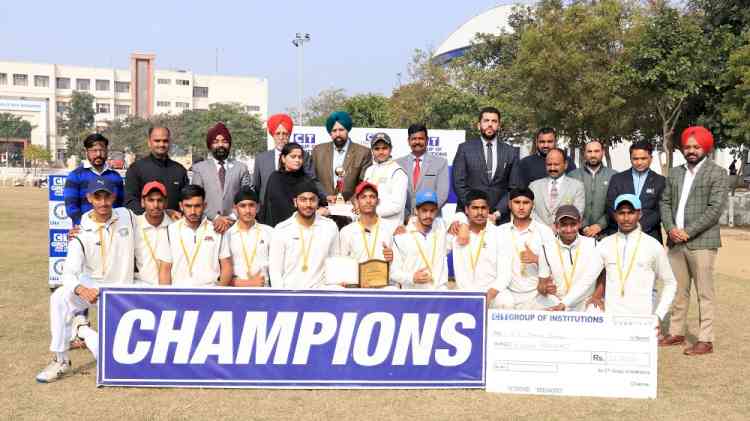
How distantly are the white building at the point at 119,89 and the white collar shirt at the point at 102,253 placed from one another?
133 m

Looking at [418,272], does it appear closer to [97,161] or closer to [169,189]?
[169,189]

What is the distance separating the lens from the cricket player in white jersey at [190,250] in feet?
22.2

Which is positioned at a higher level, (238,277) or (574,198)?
(574,198)

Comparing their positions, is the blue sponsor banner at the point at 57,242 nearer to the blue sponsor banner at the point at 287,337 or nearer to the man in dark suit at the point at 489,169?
the blue sponsor banner at the point at 287,337

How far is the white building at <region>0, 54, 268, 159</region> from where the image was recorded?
134 metres

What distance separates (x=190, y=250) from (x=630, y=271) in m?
4.18

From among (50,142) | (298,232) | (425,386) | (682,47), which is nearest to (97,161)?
(298,232)

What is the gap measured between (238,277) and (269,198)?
2.97 ft

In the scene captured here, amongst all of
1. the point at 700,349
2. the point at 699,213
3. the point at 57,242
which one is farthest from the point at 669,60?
the point at 57,242

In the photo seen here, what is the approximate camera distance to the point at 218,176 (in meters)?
7.78

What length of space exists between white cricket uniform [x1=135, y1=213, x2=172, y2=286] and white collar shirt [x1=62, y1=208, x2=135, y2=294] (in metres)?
0.11

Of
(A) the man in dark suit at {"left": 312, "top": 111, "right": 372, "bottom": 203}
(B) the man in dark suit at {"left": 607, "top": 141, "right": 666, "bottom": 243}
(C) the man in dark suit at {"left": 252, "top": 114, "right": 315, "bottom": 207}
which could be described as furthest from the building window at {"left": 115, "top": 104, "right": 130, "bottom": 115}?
(B) the man in dark suit at {"left": 607, "top": 141, "right": 666, "bottom": 243}

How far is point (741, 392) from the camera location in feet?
20.3

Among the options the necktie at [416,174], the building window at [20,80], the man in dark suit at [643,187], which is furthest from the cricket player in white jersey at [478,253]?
the building window at [20,80]
